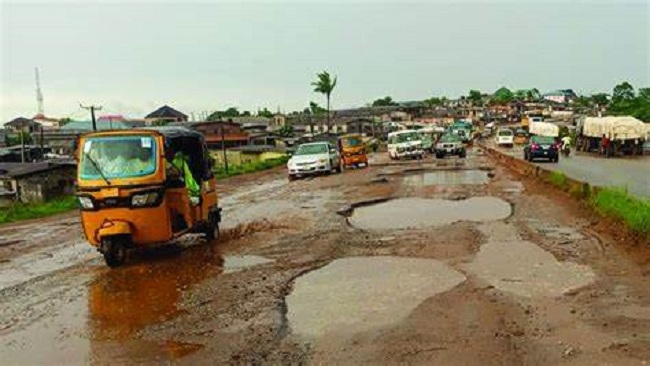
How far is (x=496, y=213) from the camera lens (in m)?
14.3

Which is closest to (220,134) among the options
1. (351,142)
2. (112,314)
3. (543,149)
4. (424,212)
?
(351,142)

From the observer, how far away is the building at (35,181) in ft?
107

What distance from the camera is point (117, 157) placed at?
1009 centimetres

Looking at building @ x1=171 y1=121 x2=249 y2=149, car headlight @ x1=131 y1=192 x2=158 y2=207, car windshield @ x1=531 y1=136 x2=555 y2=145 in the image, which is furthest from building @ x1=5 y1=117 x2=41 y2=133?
car headlight @ x1=131 y1=192 x2=158 y2=207

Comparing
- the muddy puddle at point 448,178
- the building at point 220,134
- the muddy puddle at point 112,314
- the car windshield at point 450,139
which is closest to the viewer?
the muddy puddle at point 112,314

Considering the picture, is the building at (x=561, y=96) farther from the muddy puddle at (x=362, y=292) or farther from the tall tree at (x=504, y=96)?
the muddy puddle at (x=362, y=292)

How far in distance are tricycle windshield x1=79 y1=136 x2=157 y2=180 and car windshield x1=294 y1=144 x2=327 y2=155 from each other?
20.5 metres

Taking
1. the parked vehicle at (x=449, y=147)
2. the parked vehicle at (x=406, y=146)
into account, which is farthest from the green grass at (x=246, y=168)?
the parked vehicle at (x=449, y=147)

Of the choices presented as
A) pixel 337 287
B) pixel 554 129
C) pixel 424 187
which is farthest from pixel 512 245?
pixel 554 129

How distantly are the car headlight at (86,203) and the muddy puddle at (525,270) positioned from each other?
5620mm

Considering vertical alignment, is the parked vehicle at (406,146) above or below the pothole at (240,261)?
below

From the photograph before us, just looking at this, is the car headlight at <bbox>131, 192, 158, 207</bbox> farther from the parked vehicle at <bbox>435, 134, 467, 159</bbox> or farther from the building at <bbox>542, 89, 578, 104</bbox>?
the building at <bbox>542, 89, 578, 104</bbox>

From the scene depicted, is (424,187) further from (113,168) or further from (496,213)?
(113,168)

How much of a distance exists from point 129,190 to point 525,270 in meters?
5.76
